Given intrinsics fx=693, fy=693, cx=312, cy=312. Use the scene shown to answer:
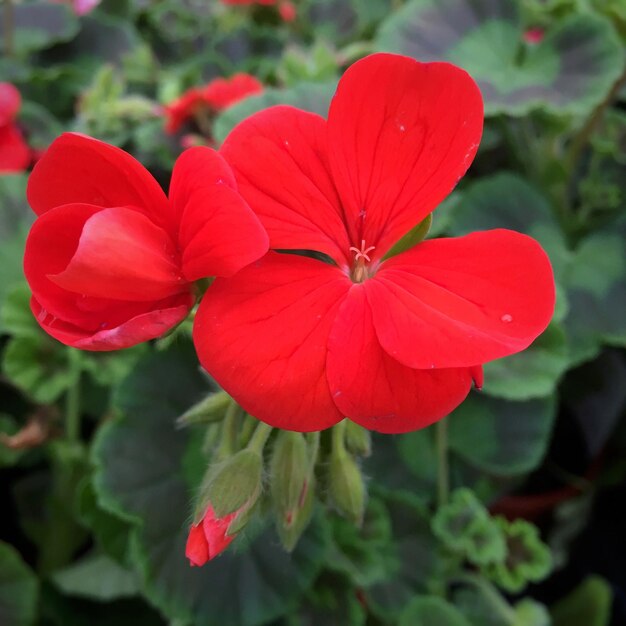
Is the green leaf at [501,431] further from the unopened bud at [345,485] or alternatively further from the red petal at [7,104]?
the red petal at [7,104]

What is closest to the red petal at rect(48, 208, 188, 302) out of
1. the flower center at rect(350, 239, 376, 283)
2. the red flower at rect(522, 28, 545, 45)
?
the flower center at rect(350, 239, 376, 283)

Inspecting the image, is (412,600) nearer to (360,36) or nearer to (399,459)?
(399,459)

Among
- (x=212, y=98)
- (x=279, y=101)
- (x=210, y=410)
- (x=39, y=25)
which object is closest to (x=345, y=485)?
(x=210, y=410)

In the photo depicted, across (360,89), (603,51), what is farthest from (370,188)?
(603,51)

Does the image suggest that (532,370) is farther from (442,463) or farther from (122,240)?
(122,240)

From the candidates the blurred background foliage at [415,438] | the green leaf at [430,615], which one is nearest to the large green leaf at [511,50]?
the blurred background foliage at [415,438]
